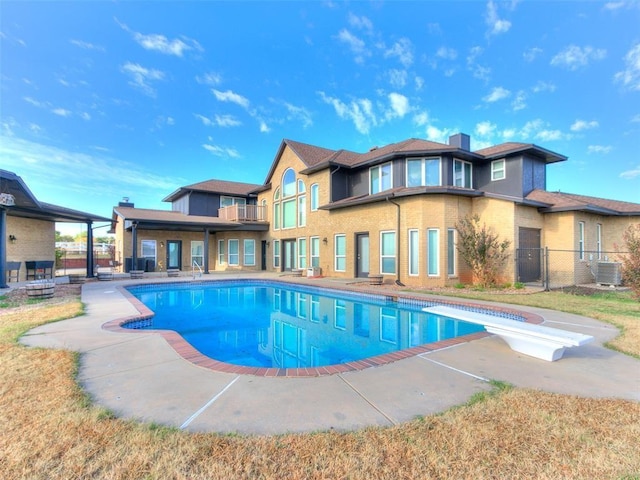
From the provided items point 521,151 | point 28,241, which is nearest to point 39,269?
point 28,241

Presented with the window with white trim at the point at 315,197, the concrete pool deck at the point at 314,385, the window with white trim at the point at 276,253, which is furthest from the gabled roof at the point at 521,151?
the window with white trim at the point at 276,253

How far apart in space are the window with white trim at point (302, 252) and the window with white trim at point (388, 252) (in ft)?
19.8

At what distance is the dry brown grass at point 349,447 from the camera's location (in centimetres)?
210

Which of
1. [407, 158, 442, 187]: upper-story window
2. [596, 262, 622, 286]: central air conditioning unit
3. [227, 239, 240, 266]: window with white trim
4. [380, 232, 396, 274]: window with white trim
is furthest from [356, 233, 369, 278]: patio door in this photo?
[227, 239, 240, 266]: window with white trim

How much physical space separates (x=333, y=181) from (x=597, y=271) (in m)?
13.0

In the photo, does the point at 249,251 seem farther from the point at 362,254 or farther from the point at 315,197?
the point at 362,254

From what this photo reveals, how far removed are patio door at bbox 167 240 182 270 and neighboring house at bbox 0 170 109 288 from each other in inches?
212

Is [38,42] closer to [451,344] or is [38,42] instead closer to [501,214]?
[451,344]

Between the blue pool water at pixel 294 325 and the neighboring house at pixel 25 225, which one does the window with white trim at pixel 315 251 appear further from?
the neighboring house at pixel 25 225

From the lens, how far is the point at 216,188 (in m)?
24.1

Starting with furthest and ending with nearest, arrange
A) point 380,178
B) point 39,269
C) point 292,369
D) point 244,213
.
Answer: point 244,213 → point 39,269 → point 380,178 → point 292,369

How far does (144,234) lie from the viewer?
69.9 feet

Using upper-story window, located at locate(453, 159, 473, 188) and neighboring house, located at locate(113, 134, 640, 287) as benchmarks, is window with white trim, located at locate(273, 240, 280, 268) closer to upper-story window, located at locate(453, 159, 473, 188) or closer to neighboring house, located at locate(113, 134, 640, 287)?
neighboring house, located at locate(113, 134, 640, 287)

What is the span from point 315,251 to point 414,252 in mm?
6724
